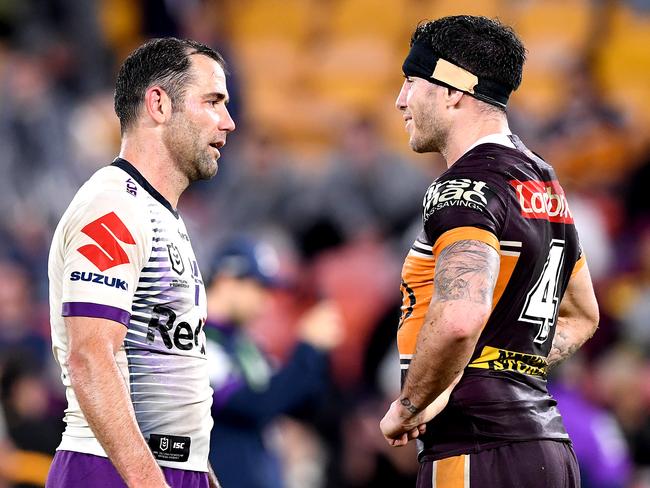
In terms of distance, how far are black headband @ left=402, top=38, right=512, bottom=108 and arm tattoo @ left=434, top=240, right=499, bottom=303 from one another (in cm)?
68

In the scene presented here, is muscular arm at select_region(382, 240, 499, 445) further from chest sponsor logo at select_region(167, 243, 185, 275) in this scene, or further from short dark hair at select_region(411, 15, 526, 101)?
chest sponsor logo at select_region(167, 243, 185, 275)

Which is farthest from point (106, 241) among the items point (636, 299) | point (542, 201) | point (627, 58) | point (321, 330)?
point (627, 58)

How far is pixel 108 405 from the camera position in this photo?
416 cm

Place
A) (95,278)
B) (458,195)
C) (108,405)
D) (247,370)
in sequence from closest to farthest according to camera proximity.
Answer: (108,405) → (95,278) → (458,195) → (247,370)

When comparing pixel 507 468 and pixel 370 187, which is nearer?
pixel 507 468

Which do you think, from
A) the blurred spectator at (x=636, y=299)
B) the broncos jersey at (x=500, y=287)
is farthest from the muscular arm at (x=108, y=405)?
the blurred spectator at (x=636, y=299)

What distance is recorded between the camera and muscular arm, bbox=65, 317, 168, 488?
13.6 feet

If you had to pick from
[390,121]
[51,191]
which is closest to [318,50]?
[390,121]

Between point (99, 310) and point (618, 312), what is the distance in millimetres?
7678

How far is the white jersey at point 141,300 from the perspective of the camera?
4.30 metres

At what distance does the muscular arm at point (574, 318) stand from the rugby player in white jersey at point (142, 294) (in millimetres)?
1454

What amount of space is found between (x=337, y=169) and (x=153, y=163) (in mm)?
8373

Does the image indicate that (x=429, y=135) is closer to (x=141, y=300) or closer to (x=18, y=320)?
(x=141, y=300)

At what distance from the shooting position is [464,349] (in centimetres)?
437
